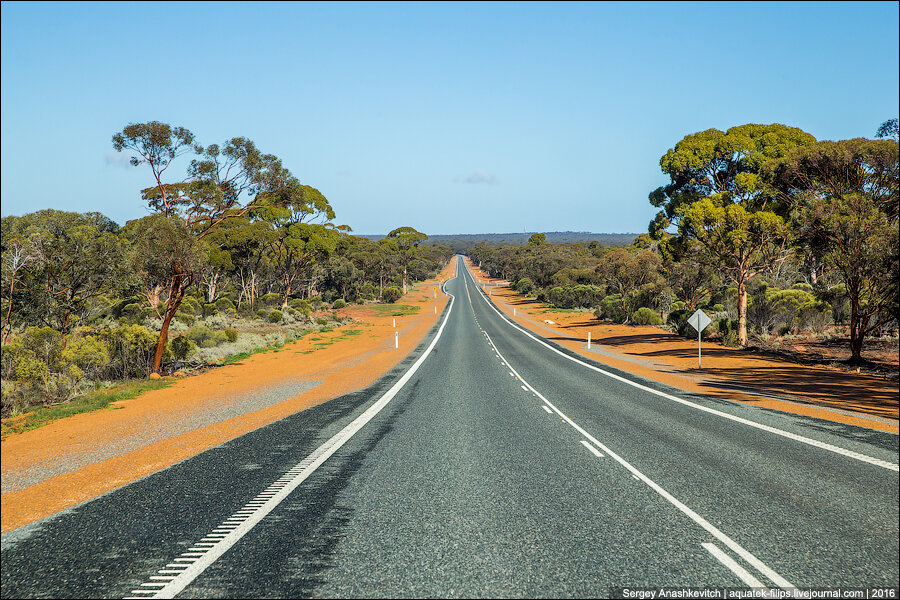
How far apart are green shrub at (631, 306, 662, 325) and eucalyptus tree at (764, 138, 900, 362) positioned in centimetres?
2089

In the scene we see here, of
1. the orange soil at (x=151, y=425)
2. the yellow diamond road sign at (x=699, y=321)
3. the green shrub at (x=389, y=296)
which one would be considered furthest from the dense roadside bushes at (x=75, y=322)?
the green shrub at (x=389, y=296)

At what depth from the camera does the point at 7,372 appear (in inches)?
500

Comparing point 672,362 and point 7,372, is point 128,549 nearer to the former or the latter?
point 7,372

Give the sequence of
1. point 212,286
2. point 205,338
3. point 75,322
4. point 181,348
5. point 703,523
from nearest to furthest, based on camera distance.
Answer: point 703,523 → point 181,348 → point 75,322 → point 205,338 → point 212,286

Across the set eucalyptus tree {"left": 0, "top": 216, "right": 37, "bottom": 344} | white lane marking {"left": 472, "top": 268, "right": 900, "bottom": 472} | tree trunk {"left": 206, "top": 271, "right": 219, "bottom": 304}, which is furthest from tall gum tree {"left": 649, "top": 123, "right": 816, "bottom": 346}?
tree trunk {"left": 206, "top": 271, "right": 219, "bottom": 304}

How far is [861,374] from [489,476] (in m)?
17.3

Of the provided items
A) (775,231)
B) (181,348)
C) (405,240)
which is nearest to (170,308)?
(181,348)

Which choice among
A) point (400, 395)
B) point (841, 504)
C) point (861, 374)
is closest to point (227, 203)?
point (400, 395)

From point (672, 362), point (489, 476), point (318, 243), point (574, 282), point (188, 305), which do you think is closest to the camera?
point (489, 476)

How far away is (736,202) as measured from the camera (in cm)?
2595

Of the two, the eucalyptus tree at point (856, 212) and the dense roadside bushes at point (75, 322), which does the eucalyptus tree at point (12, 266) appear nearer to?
the dense roadside bushes at point (75, 322)

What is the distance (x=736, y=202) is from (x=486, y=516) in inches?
1059

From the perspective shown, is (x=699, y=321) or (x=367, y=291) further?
(x=367, y=291)

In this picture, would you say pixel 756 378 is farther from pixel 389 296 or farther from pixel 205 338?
pixel 389 296
